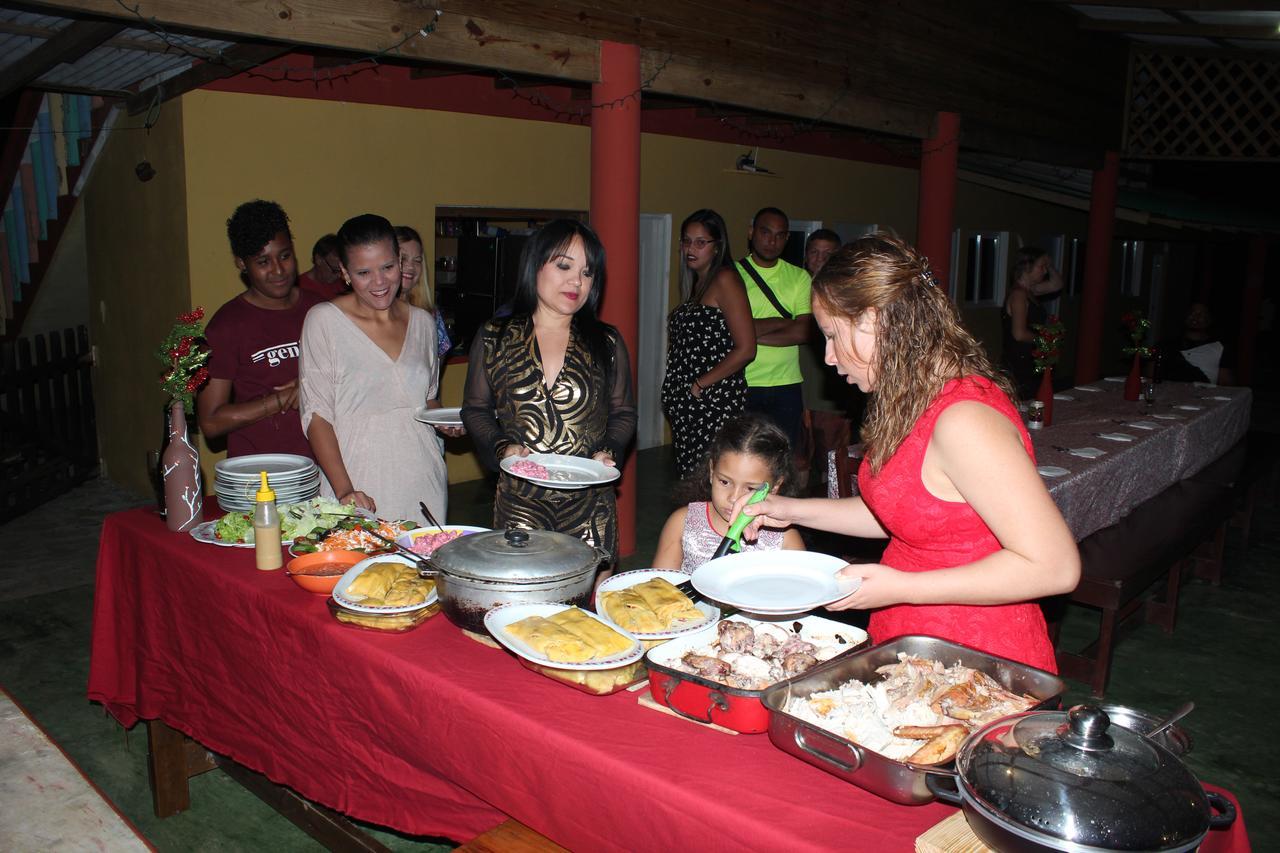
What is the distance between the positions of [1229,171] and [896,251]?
69.5 ft

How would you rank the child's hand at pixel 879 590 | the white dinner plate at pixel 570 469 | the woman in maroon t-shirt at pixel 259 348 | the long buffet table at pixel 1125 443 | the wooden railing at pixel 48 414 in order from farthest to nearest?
the wooden railing at pixel 48 414 → the long buffet table at pixel 1125 443 → the woman in maroon t-shirt at pixel 259 348 → the white dinner plate at pixel 570 469 → the child's hand at pixel 879 590

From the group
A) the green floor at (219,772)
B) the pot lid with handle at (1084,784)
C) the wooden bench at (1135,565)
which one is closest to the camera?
the pot lid with handle at (1084,784)

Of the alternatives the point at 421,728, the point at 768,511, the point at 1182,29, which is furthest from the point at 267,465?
the point at 1182,29

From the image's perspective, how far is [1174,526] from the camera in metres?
4.59

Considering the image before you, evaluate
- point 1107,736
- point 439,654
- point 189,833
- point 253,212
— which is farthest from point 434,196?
point 1107,736

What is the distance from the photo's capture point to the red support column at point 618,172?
506 centimetres

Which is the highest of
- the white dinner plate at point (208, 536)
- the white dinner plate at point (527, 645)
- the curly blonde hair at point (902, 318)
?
the curly blonde hair at point (902, 318)

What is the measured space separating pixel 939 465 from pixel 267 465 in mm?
2273

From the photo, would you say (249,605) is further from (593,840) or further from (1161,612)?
(1161,612)

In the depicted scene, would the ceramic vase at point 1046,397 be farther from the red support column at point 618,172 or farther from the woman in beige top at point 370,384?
the woman in beige top at point 370,384

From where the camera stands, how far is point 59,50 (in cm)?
471

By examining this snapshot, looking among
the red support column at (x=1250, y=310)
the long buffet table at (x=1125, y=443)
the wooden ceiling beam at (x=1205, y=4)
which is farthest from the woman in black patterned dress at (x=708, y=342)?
the red support column at (x=1250, y=310)

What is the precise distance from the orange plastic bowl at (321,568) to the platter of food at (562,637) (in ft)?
2.01

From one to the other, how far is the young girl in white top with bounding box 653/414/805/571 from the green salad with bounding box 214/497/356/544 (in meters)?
1.00
